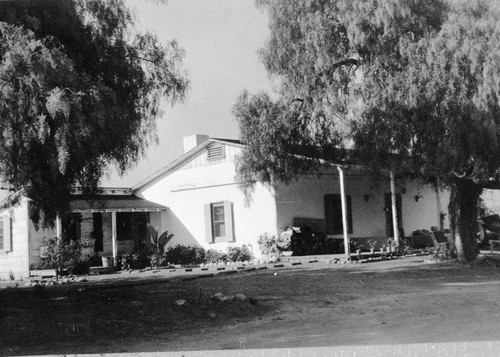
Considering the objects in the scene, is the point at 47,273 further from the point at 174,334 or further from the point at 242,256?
the point at 174,334

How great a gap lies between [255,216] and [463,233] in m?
6.75

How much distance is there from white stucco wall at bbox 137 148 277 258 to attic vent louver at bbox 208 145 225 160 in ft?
0.73

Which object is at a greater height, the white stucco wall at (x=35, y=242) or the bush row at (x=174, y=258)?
the white stucco wall at (x=35, y=242)

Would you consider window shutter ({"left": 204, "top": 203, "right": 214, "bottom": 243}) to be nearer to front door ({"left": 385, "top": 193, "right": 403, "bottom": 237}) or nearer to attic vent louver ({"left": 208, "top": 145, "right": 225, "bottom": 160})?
attic vent louver ({"left": 208, "top": 145, "right": 225, "bottom": 160})

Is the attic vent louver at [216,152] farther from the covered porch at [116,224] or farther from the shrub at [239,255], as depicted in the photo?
the shrub at [239,255]

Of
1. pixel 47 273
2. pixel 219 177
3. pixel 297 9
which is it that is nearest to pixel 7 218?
pixel 47 273

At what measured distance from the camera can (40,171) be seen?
951 centimetres

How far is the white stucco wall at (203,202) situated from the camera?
66.6ft

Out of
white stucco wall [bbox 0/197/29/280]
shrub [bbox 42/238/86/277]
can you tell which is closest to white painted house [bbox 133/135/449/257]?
shrub [bbox 42/238/86/277]

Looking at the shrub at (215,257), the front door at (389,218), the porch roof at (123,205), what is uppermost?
the porch roof at (123,205)

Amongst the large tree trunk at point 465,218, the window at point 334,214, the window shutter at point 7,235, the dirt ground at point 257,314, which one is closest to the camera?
the dirt ground at point 257,314

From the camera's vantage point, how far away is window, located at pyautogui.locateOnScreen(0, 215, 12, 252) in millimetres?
22328

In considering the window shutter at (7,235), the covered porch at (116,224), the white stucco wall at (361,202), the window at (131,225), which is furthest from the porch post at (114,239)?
the white stucco wall at (361,202)

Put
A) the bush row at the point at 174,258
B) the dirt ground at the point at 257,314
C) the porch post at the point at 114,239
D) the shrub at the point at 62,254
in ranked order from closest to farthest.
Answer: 1. the dirt ground at the point at 257,314
2. the shrub at the point at 62,254
3. the bush row at the point at 174,258
4. the porch post at the point at 114,239
